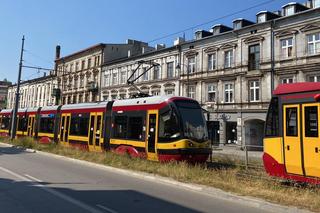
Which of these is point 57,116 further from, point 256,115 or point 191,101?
point 256,115

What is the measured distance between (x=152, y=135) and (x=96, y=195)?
22.7 ft

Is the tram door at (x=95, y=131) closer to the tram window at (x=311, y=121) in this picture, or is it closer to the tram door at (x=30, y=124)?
the tram door at (x=30, y=124)

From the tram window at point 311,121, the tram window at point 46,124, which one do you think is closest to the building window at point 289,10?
the tram window at point 46,124

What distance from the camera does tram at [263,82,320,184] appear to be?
9.84m

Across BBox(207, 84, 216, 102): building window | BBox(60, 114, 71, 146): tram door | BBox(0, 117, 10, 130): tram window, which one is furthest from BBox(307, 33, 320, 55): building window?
BBox(0, 117, 10, 130): tram window

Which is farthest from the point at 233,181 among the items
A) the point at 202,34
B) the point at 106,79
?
the point at 106,79

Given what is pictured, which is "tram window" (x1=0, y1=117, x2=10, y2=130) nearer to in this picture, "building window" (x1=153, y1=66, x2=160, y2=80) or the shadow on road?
"building window" (x1=153, y1=66, x2=160, y2=80)

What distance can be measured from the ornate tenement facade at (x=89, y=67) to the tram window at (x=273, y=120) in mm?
40055

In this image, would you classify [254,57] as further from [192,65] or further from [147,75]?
[147,75]

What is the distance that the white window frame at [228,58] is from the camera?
3469 centimetres

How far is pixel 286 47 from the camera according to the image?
3028 centimetres

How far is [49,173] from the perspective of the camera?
12000 mm

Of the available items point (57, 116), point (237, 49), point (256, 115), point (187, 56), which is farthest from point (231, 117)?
point (57, 116)

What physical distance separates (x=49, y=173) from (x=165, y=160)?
4652mm
